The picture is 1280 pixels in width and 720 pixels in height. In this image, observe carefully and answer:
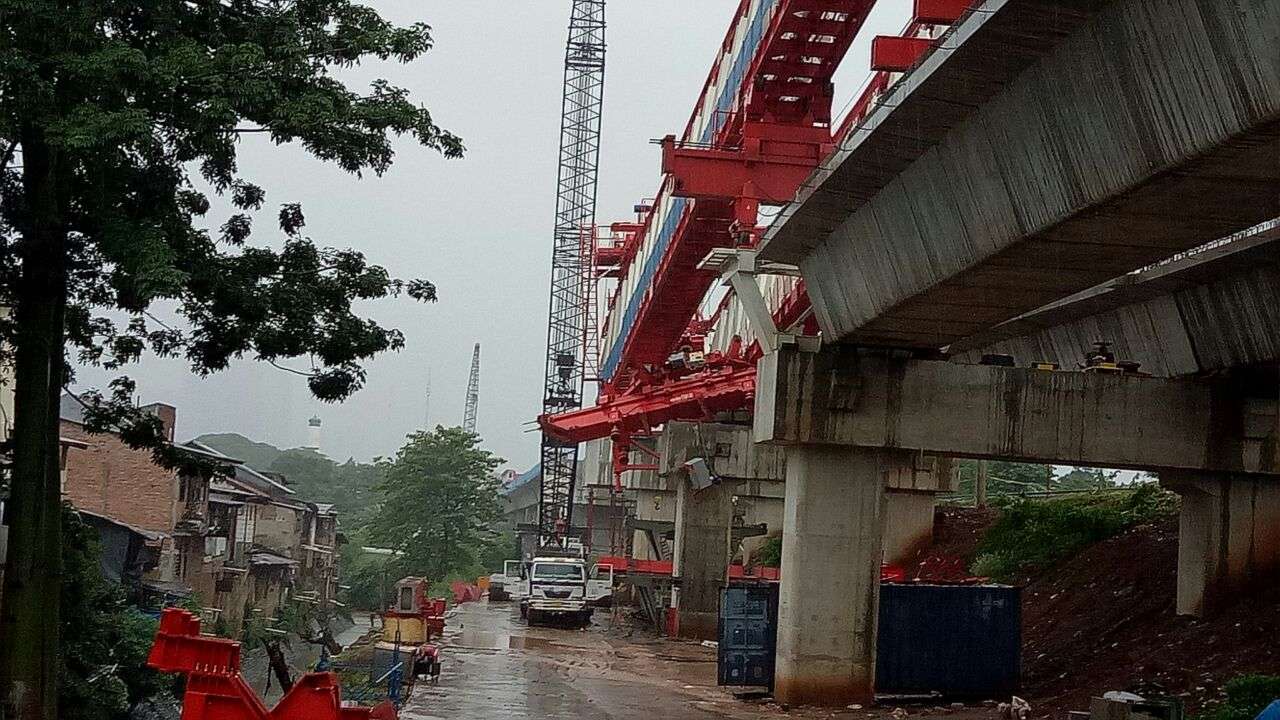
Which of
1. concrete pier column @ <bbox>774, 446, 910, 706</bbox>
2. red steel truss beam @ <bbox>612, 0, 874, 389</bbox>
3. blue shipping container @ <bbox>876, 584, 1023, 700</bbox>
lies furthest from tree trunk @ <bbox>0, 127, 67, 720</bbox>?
blue shipping container @ <bbox>876, 584, 1023, 700</bbox>

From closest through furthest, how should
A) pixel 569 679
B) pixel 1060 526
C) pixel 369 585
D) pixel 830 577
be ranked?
pixel 830 577 < pixel 569 679 < pixel 1060 526 < pixel 369 585

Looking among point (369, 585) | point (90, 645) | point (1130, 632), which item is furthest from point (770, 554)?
point (369, 585)

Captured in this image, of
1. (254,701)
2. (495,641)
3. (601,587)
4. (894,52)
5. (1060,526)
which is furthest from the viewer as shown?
(601,587)

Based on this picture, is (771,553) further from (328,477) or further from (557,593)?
(328,477)

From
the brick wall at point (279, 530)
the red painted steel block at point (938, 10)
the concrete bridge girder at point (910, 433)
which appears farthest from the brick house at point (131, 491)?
the red painted steel block at point (938, 10)

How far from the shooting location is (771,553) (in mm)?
50781

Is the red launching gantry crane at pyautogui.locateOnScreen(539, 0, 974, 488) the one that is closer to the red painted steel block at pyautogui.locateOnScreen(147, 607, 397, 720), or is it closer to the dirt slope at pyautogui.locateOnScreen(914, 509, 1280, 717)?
the dirt slope at pyautogui.locateOnScreen(914, 509, 1280, 717)

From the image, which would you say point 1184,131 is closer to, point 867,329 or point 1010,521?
point 867,329

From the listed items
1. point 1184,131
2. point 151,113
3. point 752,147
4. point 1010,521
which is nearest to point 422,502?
point 1010,521

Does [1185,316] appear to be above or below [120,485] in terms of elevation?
above

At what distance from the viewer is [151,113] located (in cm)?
1572

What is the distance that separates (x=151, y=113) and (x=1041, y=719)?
13551 mm

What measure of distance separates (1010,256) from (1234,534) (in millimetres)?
9966

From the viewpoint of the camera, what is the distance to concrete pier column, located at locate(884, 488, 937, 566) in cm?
3981
